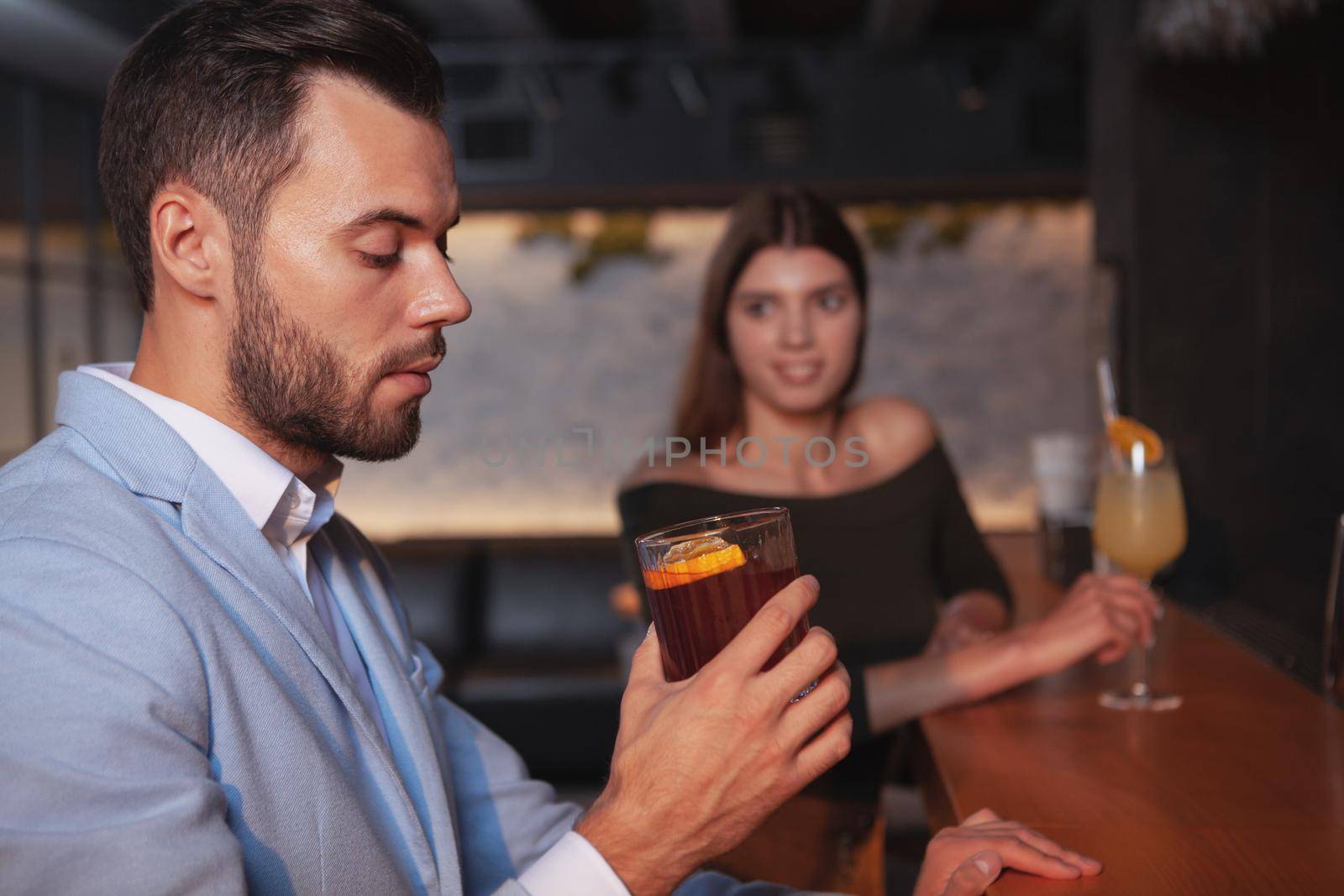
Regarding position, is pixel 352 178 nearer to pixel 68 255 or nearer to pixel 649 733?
pixel 649 733

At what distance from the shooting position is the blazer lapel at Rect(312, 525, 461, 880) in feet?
3.22

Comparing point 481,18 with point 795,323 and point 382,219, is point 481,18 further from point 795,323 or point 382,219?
point 382,219

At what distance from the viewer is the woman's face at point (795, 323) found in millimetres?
1958

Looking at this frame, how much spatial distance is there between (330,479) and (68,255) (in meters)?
5.19

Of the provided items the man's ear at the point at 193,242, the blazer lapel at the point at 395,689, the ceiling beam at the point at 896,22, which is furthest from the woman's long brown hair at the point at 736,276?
the ceiling beam at the point at 896,22

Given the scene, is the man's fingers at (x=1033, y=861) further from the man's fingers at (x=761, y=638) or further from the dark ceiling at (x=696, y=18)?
the dark ceiling at (x=696, y=18)

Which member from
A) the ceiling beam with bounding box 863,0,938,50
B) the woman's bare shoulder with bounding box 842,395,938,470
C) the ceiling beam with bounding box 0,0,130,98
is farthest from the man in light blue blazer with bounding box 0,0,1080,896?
the ceiling beam with bounding box 863,0,938,50

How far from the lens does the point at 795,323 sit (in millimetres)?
1946

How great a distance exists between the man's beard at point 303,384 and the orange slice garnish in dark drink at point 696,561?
28 centimetres

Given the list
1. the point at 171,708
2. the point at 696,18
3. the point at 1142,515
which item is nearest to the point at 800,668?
the point at 171,708

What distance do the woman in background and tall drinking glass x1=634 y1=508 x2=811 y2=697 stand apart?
827 millimetres

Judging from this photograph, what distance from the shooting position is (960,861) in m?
A: 0.98

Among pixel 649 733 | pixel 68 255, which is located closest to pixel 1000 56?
pixel 68 255

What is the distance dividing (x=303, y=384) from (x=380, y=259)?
0.40ft
